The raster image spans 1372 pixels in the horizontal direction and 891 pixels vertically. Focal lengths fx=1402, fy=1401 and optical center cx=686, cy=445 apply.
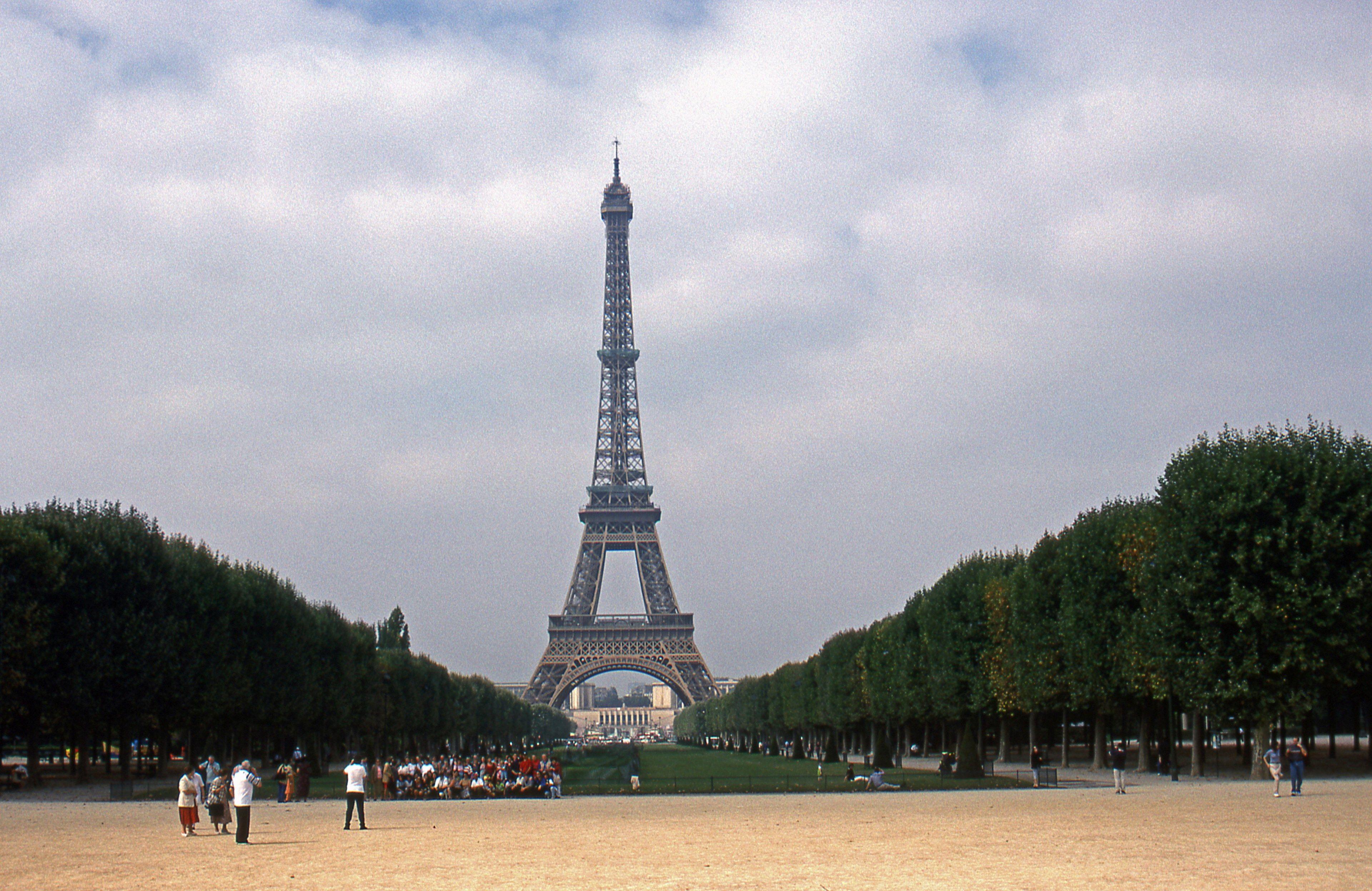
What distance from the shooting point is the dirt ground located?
69.3ft

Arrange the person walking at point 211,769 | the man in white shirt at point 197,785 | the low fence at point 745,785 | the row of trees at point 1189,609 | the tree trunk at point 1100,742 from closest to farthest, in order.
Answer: the man in white shirt at point 197,785 < the person walking at point 211,769 < the row of trees at point 1189,609 < the low fence at point 745,785 < the tree trunk at point 1100,742

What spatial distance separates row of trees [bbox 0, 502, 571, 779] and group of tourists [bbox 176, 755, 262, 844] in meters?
20.4

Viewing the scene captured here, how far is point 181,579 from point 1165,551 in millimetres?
42411

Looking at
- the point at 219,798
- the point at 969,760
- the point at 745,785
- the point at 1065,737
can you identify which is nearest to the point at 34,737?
the point at 745,785

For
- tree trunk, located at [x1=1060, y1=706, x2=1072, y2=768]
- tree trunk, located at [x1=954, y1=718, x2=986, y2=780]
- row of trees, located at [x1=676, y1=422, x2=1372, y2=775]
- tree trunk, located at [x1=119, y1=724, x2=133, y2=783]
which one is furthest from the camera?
tree trunk, located at [x1=1060, y1=706, x2=1072, y2=768]

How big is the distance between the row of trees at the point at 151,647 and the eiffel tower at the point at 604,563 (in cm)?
7305

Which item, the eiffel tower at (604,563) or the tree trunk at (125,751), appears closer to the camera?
the tree trunk at (125,751)

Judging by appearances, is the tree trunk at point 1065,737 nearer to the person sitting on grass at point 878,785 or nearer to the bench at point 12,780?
the person sitting on grass at point 878,785

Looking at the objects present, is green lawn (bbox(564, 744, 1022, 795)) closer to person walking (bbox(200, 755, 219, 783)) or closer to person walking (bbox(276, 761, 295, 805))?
person walking (bbox(276, 761, 295, 805))

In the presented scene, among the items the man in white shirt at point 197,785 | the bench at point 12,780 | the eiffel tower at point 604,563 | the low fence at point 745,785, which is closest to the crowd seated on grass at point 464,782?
the low fence at point 745,785

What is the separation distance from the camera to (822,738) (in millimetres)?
127625

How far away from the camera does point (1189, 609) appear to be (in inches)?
1981

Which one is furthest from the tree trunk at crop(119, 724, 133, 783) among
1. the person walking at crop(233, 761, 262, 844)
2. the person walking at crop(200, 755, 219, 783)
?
the person walking at crop(233, 761, 262, 844)

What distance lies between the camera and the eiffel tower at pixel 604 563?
537 feet
